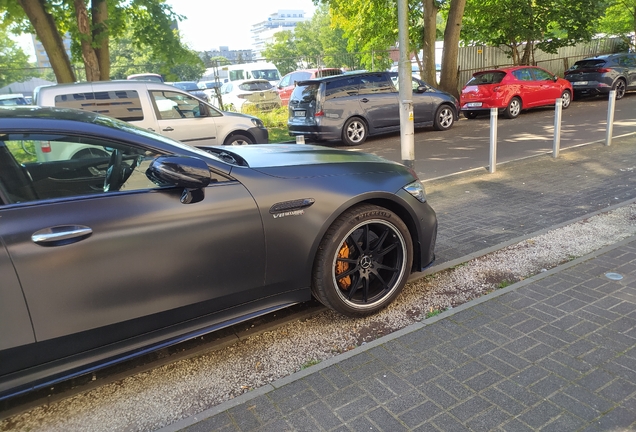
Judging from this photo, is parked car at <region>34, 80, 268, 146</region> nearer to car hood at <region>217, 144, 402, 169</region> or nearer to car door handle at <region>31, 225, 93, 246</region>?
car hood at <region>217, 144, 402, 169</region>

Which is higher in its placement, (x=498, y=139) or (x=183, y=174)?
(x=183, y=174)

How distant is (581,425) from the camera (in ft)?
7.81

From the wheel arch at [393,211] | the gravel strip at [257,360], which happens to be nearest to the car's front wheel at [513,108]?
the gravel strip at [257,360]

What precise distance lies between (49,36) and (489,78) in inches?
486

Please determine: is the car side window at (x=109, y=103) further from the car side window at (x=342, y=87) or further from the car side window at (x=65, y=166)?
the car side window at (x=65, y=166)

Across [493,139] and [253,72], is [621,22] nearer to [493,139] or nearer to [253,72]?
[253,72]

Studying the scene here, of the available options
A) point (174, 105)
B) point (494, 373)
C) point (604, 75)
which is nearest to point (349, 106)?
point (174, 105)

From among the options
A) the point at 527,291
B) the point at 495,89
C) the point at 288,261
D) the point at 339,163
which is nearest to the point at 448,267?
the point at 527,291

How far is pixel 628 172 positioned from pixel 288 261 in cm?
662

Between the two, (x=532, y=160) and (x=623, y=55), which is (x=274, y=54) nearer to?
(x=623, y=55)

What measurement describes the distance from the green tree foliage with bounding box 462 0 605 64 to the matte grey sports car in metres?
20.1

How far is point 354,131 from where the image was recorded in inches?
490

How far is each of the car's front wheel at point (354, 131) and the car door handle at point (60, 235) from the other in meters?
10.1

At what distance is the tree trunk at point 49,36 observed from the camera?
10570 millimetres
